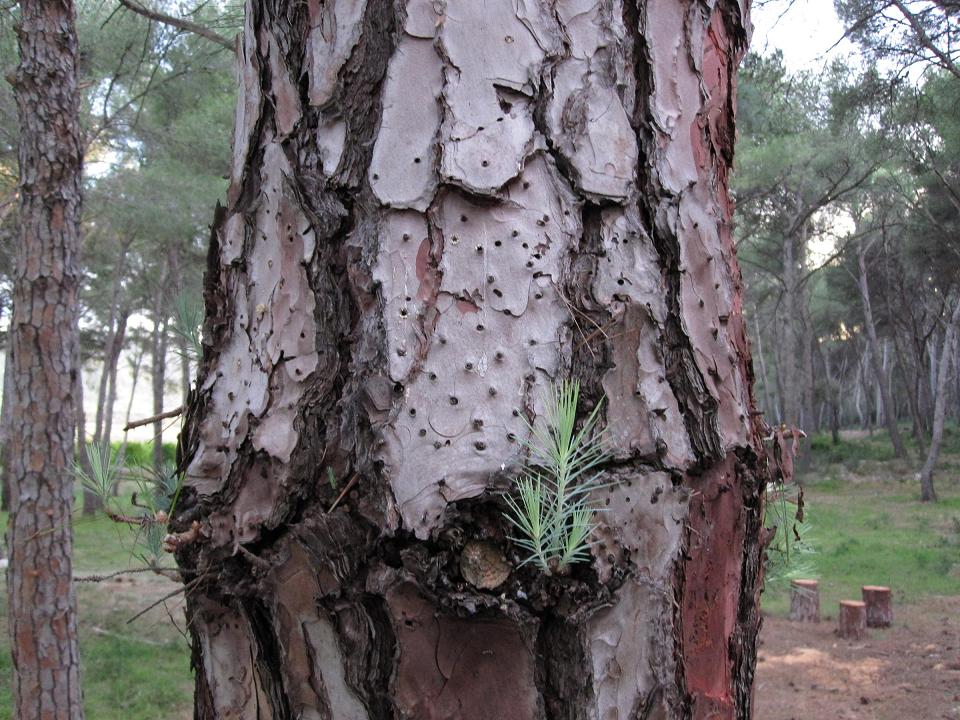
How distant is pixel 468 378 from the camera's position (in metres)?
0.82

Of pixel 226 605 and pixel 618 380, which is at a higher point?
pixel 618 380

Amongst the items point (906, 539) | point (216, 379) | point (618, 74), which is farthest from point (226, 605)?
point (906, 539)

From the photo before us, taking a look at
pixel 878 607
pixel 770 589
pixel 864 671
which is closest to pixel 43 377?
pixel 864 671

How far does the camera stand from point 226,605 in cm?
91

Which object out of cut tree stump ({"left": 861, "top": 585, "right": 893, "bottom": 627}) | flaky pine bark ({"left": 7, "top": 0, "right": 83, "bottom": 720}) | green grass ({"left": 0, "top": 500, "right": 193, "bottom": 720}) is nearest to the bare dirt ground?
cut tree stump ({"left": 861, "top": 585, "right": 893, "bottom": 627})

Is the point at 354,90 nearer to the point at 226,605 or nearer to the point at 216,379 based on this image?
the point at 216,379

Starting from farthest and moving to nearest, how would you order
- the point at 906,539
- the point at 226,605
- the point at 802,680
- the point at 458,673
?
the point at 906,539 → the point at 802,680 → the point at 226,605 → the point at 458,673

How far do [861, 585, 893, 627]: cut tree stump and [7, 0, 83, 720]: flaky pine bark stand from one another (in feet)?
20.6

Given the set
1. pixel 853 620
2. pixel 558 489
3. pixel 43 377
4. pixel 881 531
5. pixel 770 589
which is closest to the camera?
pixel 558 489

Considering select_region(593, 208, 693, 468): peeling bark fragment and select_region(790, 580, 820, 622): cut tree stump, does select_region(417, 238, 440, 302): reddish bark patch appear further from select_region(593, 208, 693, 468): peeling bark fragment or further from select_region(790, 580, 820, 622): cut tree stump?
select_region(790, 580, 820, 622): cut tree stump

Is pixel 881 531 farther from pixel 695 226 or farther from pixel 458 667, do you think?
pixel 458 667

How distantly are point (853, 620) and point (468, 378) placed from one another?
6.97 m

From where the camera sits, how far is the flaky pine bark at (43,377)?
3.28 metres

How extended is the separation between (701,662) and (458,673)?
0.27 m
